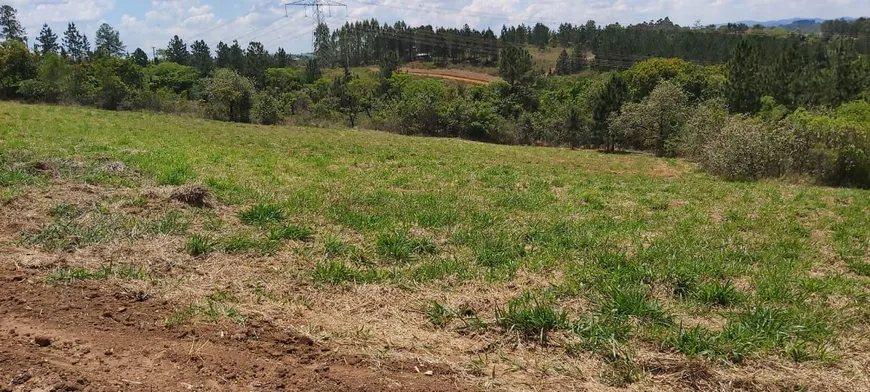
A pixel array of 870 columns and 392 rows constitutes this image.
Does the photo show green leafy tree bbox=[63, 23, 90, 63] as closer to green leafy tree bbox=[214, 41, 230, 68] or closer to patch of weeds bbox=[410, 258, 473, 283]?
green leafy tree bbox=[214, 41, 230, 68]

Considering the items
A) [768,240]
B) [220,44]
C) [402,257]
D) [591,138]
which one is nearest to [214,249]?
[402,257]

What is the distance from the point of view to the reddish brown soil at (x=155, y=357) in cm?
360

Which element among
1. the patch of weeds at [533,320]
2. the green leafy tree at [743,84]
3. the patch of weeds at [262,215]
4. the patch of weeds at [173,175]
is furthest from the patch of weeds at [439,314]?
the green leafy tree at [743,84]

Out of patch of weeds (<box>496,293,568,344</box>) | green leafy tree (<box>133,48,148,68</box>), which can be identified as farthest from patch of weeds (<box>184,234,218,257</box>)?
green leafy tree (<box>133,48,148,68</box>)

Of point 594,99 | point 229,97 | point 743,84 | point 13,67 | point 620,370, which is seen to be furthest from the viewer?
point 594,99

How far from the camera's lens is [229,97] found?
44406mm

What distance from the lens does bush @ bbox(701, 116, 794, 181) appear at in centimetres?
2564

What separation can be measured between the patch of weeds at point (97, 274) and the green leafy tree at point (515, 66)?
83.9 meters

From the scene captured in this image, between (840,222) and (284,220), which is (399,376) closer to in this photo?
(284,220)

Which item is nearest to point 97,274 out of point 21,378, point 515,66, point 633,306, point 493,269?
point 21,378

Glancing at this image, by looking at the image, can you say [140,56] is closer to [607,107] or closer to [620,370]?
[607,107]

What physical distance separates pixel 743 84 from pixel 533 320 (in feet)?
182

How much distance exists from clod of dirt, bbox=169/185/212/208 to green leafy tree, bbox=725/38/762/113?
53.7m

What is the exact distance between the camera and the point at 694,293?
575 centimetres
